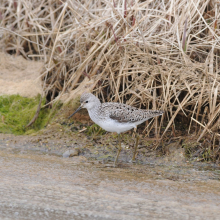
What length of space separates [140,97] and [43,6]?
2.97 meters

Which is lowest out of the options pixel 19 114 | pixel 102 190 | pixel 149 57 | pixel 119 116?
Answer: pixel 19 114

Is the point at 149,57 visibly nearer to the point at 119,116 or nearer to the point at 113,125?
the point at 119,116

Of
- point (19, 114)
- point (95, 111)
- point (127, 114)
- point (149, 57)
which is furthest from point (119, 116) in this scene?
point (19, 114)

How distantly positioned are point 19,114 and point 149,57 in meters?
2.26

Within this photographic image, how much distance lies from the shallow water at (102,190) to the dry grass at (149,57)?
3.08 feet

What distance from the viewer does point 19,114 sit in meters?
6.00

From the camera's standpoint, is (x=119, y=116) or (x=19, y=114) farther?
(x=19, y=114)

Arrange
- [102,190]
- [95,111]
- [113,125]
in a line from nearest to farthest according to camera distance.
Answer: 1. [102,190]
2. [113,125]
3. [95,111]

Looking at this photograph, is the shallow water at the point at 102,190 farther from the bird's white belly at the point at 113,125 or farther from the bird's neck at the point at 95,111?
the bird's neck at the point at 95,111

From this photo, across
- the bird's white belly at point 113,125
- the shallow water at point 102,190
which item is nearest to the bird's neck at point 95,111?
the bird's white belly at point 113,125

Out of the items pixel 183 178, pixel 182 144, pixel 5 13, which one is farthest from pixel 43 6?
pixel 183 178

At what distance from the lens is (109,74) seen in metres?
5.60

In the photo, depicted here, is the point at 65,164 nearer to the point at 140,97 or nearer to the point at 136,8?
the point at 140,97

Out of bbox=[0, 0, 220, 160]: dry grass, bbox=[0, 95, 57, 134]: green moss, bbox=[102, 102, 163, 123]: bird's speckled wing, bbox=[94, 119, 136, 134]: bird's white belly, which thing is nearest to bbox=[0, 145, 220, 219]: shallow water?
bbox=[94, 119, 136, 134]: bird's white belly
